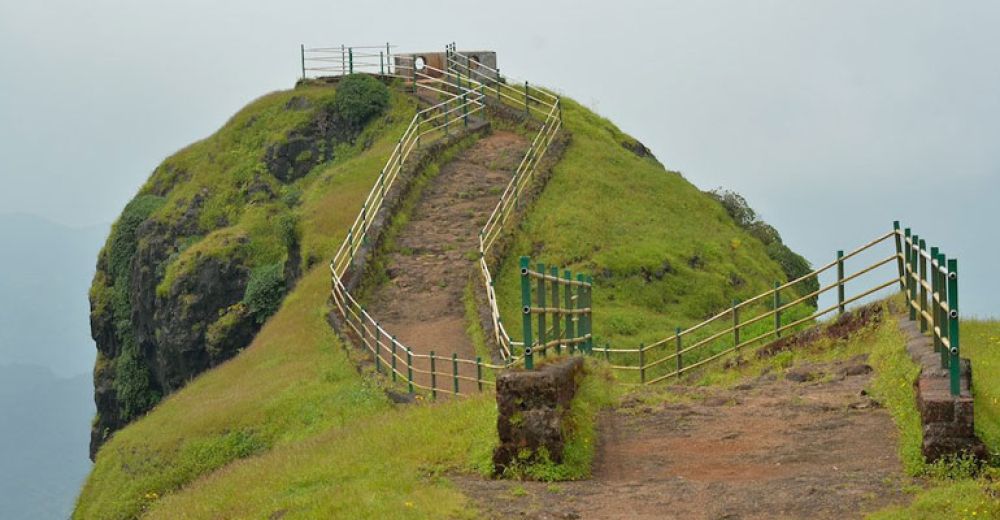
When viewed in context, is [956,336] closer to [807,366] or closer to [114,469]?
[807,366]

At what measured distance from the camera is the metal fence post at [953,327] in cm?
1373

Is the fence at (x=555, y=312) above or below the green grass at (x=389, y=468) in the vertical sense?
above

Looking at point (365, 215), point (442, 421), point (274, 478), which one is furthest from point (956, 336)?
point (365, 215)

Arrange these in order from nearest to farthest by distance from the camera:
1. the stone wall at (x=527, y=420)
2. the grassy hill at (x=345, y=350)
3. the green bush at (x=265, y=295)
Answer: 1. the stone wall at (x=527, y=420)
2. the grassy hill at (x=345, y=350)
3. the green bush at (x=265, y=295)

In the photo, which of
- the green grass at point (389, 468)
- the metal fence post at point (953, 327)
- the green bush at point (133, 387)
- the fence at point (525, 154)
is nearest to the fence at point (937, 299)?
the metal fence post at point (953, 327)

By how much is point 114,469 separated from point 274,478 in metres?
10.2

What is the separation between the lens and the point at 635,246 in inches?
1347

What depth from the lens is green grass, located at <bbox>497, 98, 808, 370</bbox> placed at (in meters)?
31.4

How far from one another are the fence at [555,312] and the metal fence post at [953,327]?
4087 mm

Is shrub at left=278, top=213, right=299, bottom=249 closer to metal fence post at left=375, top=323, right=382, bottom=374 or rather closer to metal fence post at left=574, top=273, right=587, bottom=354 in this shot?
metal fence post at left=375, top=323, right=382, bottom=374

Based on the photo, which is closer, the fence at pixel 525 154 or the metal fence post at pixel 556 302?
the metal fence post at pixel 556 302

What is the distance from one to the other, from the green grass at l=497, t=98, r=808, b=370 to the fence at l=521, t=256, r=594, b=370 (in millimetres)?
7313

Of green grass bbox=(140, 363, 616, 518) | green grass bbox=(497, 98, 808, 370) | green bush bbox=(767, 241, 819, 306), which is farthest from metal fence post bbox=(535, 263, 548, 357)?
green bush bbox=(767, 241, 819, 306)

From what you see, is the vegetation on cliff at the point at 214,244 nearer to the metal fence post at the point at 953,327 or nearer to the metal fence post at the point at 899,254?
the metal fence post at the point at 899,254
